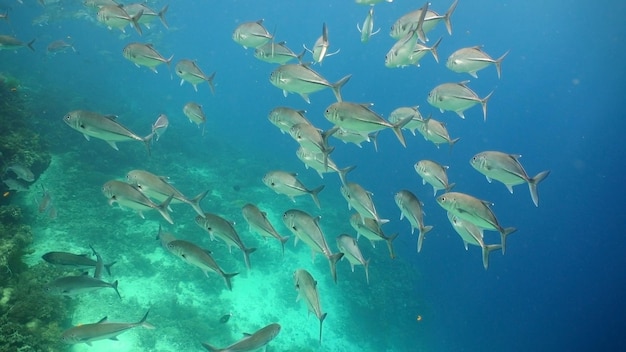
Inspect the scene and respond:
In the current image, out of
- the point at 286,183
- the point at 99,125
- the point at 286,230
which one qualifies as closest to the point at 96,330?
the point at 99,125

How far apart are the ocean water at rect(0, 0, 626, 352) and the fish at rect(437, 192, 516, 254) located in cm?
122

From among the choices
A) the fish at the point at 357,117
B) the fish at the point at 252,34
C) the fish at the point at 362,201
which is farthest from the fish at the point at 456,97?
the fish at the point at 252,34

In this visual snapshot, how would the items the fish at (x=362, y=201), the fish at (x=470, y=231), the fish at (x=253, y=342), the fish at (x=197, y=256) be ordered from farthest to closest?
the fish at (x=362, y=201) → the fish at (x=197, y=256) → the fish at (x=470, y=231) → the fish at (x=253, y=342)

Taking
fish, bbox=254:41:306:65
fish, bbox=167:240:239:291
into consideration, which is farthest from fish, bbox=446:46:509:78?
fish, bbox=167:240:239:291

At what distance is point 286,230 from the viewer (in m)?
16.5

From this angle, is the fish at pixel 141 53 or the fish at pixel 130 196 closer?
the fish at pixel 130 196

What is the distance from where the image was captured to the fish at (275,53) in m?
6.58

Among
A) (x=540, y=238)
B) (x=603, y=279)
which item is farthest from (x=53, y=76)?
(x=603, y=279)

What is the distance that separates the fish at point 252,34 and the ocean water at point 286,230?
4.32 meters

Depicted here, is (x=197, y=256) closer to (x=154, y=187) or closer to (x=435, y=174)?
(x=154, y=187)

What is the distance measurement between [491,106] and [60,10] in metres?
134

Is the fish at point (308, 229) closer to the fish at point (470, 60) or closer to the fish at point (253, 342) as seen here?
the fish at point (253, 342)

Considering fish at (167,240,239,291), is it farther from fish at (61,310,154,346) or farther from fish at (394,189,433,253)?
fish at (394,189,433,253)

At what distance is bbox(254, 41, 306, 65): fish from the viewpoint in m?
6.58
